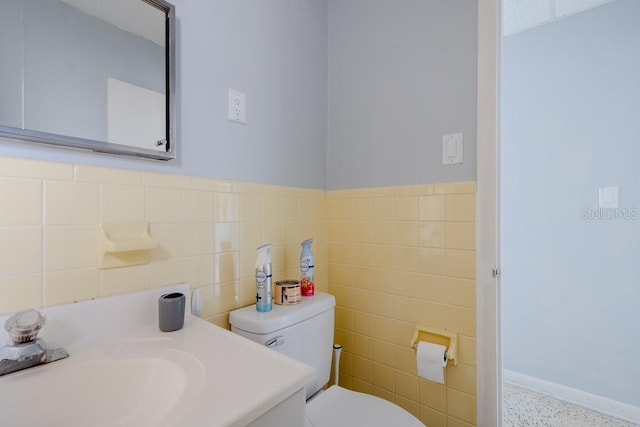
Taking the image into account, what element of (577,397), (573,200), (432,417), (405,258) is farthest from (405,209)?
(577,397)

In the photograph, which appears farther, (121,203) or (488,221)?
(488,221)

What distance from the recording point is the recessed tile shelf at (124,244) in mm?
689

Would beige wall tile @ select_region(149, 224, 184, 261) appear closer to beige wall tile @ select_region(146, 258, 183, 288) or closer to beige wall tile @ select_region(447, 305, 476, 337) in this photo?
Result: beige wall tile @ select_region(146, 258, 183, 288)

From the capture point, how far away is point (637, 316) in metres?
1.49

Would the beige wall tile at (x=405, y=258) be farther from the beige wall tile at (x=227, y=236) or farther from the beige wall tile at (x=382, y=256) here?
the beige wall tile at (x=227, y=236)

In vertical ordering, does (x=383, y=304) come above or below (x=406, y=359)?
above

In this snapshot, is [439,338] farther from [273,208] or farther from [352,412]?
[273,208]

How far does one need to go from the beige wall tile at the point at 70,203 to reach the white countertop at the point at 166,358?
19 centimetres

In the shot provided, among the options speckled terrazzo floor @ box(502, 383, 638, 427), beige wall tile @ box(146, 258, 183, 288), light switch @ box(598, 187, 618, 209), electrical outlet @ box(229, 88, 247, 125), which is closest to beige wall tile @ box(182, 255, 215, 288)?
beige wall tile @ box(146, 258, 183, 288)

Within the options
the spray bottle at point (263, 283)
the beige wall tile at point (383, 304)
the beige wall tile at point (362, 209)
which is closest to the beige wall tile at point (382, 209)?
the beige wall tile at point (362, 209)

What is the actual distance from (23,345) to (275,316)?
55 cm

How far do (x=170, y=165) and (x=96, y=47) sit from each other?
0.32 metres

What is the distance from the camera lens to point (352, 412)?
0.90 meters

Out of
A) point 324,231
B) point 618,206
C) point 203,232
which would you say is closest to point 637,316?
point 618,206
